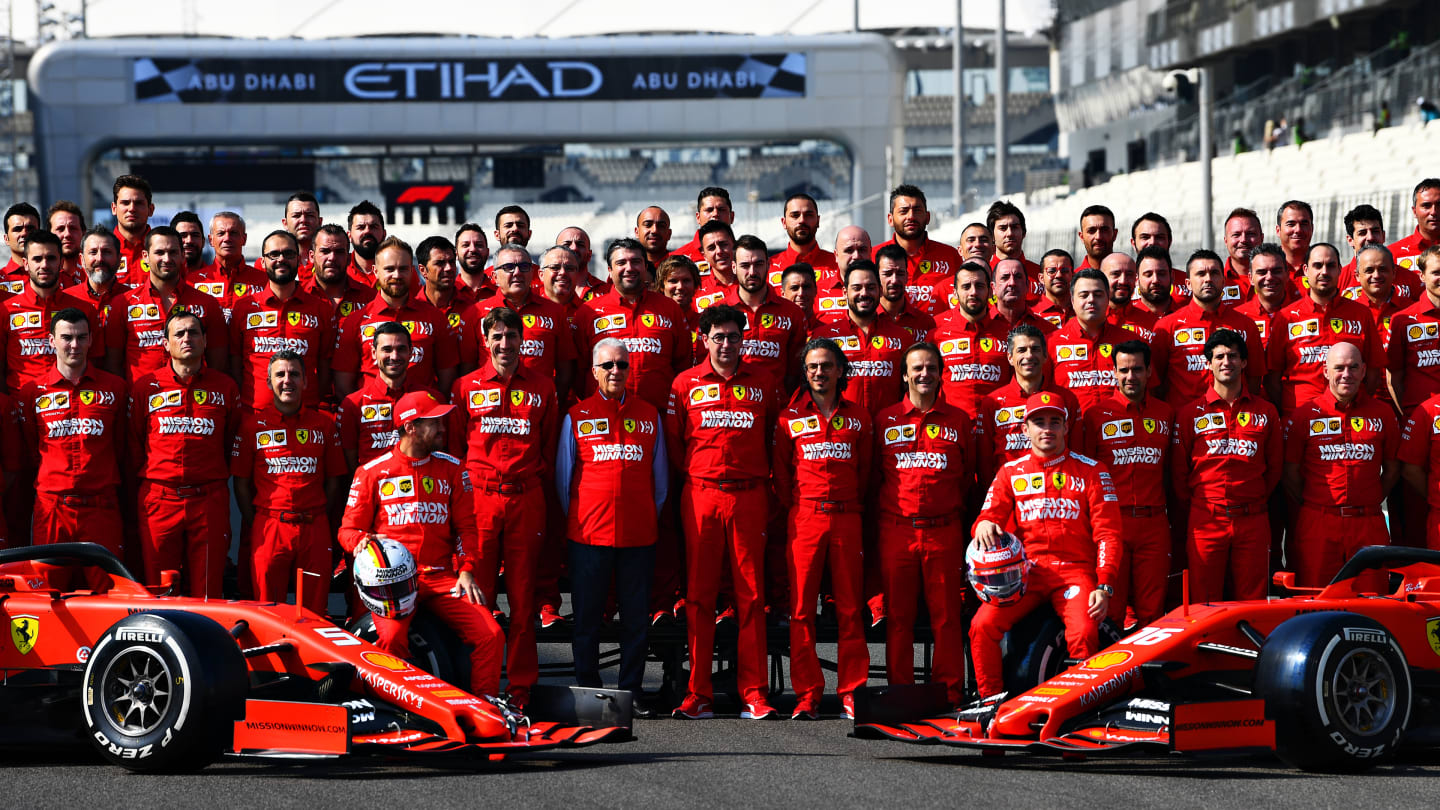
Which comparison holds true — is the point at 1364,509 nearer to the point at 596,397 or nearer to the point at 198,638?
the point at 596,397

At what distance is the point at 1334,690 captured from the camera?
7141 mm

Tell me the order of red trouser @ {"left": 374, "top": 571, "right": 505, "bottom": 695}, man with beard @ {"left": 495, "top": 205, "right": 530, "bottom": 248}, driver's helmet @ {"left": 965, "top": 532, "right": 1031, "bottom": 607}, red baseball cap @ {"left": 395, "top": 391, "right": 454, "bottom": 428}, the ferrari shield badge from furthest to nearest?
1. man with beard @ {"left": 495, "top": 205, "right": 530, "bottom": 248}
2. red baseball cap @ {"left": 395, "top": 391, "right": 454, "bottom": 428}
3. driver's helmet @ {"left": 965, "top": 532, "right": 1031, "bottom": 607}
4. red trouser @ {"left": 374, "top": 571, "right": 505, "bottom": 695}
5. the ferrari shield badge

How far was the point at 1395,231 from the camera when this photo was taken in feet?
61.9

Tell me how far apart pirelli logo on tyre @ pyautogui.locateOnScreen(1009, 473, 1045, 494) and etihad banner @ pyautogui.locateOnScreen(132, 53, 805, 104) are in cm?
2615

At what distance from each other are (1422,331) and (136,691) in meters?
6.94

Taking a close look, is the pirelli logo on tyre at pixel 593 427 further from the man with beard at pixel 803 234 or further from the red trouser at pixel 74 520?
→ the red trouser at pixel 74 520

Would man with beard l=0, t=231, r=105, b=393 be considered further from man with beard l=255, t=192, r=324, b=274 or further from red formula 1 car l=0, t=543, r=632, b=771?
red formula 1 car l=0, t=543, r=632, b=771

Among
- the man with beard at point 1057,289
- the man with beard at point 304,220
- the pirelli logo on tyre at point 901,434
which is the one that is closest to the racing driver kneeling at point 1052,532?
the pirelli logo on tyre at point 901,434

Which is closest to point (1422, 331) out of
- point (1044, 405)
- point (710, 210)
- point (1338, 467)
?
point (1338, 467)

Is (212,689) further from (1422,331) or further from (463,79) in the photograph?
(463,79)

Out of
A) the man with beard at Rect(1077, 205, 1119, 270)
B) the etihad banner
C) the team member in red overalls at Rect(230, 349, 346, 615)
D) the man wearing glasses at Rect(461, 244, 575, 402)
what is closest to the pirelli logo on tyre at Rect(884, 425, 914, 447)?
the man wearing glasses at Rect(461, 244, 575, 402)

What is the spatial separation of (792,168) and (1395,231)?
34.8 m

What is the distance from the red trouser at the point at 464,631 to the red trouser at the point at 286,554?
104cm

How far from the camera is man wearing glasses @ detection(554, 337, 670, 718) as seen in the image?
8.94 m
